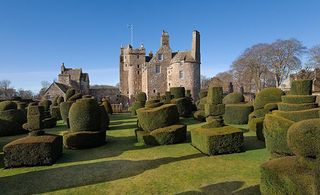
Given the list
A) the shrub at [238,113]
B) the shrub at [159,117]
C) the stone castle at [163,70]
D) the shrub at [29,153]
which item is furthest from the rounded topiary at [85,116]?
the stone castle at [163,70]

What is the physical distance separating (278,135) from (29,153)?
8.99 metres

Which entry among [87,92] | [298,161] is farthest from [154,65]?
[298,161]

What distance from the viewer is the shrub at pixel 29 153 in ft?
31.3

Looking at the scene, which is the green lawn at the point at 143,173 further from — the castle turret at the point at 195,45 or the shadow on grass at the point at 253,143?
the castle turret at the point at 195,45

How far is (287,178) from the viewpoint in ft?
15.4

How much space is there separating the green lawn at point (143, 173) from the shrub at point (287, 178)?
122 centimetres

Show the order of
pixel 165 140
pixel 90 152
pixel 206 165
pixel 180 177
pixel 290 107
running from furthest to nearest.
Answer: pixel 290 107 → pixel 165 140 → pixel 90 152 → pixel 206 165 → pixel 180 177

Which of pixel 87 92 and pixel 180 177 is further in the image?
pixel 87 92

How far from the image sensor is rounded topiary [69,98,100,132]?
13.0m

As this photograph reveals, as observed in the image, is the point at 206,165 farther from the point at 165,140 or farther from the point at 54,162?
the point at 54,162

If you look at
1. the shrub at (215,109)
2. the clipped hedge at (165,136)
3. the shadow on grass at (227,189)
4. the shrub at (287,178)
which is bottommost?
the shadow on grass at (227,189)

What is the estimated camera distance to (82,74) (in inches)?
2474

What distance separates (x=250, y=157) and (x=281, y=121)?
215 centimetres

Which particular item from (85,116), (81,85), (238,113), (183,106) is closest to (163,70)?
(183,106)
